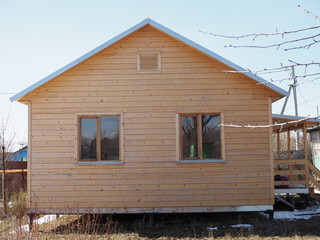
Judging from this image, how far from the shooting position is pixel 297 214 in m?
12.4

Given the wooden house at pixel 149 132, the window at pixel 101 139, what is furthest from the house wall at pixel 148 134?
the window at pixel 101 139

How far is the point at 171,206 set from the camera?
10836mm

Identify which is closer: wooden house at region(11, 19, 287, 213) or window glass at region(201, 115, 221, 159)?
wooden house at region(11, 19, 287, 213)

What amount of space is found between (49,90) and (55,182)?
262cm

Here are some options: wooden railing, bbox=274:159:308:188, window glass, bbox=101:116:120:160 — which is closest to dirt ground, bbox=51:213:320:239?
wooden railing, bbox=274:159:308:188

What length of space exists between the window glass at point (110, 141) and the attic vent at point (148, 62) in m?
1.62

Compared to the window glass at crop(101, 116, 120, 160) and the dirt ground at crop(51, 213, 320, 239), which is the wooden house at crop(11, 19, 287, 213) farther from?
the dirt ground at crop(51, 213, 320, 239)

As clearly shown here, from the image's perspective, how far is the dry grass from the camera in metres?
9.44

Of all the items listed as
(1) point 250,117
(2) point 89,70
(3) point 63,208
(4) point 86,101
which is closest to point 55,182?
(3) point 63,208

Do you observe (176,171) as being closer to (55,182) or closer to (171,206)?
(171,206)

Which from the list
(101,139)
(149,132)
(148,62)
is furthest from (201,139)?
(101,139)

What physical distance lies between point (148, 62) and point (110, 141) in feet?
8.32

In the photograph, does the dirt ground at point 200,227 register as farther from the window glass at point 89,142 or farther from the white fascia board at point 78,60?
the white fascia board at point 78,60

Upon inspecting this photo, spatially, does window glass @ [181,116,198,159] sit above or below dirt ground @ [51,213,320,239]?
above
